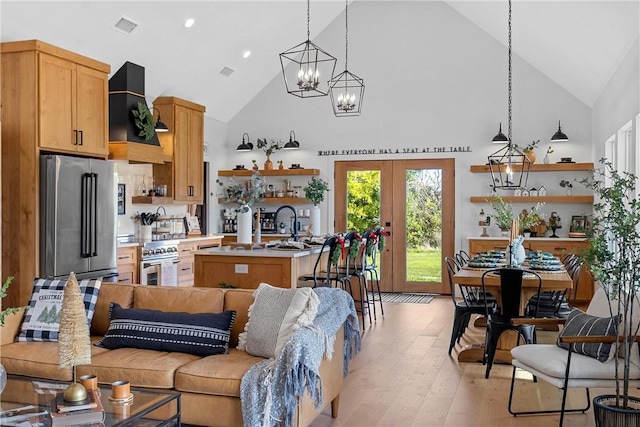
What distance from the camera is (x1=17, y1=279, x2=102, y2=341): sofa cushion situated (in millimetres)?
4293

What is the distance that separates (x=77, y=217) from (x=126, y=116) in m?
1.68

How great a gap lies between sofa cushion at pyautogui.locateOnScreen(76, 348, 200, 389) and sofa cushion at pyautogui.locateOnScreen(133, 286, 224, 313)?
43cm

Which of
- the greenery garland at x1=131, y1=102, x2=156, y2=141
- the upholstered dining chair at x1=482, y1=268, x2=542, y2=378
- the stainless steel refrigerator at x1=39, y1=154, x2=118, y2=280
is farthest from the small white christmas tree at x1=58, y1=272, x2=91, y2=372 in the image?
the greenery garland at x1=131, y1=102, x2=156, y2=141

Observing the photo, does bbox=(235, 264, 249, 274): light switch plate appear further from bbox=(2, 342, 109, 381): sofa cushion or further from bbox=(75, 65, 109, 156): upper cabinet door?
bbox=(2, 342, 109, 381): sofa cushion

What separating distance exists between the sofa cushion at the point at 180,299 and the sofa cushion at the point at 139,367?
16.8 inches

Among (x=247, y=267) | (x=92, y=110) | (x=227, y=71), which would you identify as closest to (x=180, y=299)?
(x=247, y=267)

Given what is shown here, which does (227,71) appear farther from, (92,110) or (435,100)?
(92,110)

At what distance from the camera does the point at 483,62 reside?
9.90m

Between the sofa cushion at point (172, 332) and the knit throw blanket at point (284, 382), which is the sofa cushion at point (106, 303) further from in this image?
the knit throw blanket at point (284, 382)

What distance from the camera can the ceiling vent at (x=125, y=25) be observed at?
7063mm

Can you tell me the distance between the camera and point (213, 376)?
349 centimetres

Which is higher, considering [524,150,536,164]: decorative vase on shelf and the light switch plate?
[524,150,536,164]: decorative vase on shelf

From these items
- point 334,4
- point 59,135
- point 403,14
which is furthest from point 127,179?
point 403,14

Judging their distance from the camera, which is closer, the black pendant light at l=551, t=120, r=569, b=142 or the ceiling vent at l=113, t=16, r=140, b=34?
the ceiling vent at l=113, t=16, r=140, b=34
